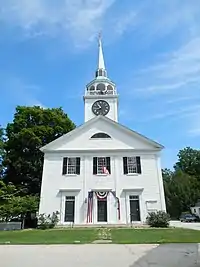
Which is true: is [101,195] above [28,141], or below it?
below

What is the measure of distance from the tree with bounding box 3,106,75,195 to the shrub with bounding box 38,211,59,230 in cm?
670

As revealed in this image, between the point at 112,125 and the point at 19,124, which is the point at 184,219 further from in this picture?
the point at 19,124

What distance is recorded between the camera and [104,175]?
2539cm

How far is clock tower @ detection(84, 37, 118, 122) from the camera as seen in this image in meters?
Answer: 33.6

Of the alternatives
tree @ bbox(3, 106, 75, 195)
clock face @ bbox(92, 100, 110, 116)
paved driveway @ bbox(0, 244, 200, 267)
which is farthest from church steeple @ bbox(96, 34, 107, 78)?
paved driveway @ bbox(0, 244, 200, 267)

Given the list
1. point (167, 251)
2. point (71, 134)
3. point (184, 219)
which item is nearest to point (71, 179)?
point (71, 134)

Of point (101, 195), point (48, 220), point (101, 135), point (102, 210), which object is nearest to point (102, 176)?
point (101, 195)

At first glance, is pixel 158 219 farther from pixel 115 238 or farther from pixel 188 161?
pixel 188 161

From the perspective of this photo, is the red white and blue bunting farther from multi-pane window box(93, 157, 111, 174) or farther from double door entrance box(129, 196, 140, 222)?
double door entrance box(129, 196, 140, 222)

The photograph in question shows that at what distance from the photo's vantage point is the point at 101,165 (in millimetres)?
25828

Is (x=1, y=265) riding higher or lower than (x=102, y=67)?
lower

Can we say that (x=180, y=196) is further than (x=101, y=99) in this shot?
Yes

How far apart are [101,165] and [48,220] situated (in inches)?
247

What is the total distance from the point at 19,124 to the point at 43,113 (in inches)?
113
